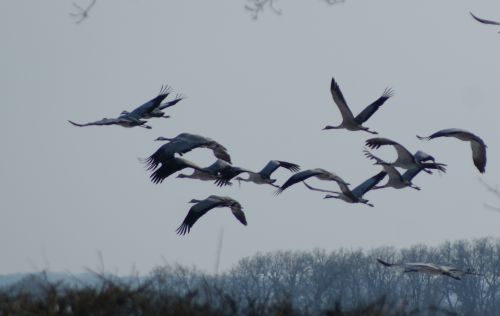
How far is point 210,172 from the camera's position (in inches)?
598

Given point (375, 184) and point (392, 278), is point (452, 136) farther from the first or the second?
point (392, 278)

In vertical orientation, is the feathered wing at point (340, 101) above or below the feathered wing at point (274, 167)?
above

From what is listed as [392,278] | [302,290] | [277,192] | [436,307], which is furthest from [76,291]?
[392,278]

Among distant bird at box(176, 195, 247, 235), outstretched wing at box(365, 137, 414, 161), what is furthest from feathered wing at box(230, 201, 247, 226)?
outstretched wing at box(365, 137, 414, 161)

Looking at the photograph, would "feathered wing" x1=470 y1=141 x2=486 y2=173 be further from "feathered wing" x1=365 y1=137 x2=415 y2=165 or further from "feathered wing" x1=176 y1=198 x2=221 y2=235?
"feathered wing" x1=176 y1=198 x2=221 y2=235

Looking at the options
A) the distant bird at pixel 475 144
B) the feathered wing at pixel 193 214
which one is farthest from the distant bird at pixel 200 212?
the distant bird at pixel 475 144

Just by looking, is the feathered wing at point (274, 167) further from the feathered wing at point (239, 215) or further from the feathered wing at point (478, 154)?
Answer: the feathered wing at point (478, 154)

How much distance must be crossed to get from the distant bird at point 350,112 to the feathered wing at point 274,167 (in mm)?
782

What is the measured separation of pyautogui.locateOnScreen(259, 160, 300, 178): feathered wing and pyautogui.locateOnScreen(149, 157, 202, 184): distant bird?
72 cm

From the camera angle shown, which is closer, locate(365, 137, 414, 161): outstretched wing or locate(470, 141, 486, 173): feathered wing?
locate(365, 137, 414, 161): outstretched wing

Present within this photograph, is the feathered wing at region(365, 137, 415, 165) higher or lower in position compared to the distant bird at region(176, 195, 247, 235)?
higher

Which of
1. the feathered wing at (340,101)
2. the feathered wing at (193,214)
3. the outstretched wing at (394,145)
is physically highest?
the feathered wing at (340,101)

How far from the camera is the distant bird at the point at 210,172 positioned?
49.6ft

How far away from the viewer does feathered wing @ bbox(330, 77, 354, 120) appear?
1496 centimetres
